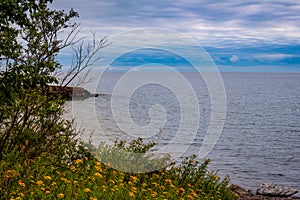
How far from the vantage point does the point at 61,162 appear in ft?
31.0

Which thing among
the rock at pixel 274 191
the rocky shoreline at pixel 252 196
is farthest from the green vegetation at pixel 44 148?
the rock at pixel 274 191

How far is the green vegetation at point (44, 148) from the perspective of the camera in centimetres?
685

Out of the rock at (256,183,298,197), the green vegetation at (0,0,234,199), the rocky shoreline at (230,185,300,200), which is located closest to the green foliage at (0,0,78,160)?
the green vegetation at (0,0,234,199)

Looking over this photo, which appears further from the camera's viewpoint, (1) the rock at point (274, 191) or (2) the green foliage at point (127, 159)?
(1) the rock at point (274, 191)

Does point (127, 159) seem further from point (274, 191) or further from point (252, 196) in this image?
point (274, 191)

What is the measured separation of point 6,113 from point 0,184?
108 inches

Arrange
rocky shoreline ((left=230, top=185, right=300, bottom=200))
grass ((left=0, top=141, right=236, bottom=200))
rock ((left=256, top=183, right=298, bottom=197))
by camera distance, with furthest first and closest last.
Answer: rock ((left=256, top=183, right=298, bottom=197)) < rocky shoreline ((left=230, top=185, right=300, bottom=200)) < grass ((left=0, top=141, right=236, bottom=200))

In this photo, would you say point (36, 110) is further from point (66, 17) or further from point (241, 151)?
point (241, 151)

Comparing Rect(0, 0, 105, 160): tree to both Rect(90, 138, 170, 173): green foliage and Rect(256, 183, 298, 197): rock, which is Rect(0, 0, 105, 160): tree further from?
Rect(256, 183, 298, 197): rock

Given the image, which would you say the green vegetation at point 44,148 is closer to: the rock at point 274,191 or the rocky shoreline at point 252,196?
the rocky shoreline at point 252,196

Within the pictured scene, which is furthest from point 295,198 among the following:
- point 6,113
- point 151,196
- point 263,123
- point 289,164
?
point 263,123

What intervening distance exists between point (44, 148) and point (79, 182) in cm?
241

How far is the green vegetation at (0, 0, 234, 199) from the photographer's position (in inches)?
270

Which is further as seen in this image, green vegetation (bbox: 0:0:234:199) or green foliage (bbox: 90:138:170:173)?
green foliage (bbox: 90:138:170:173)
